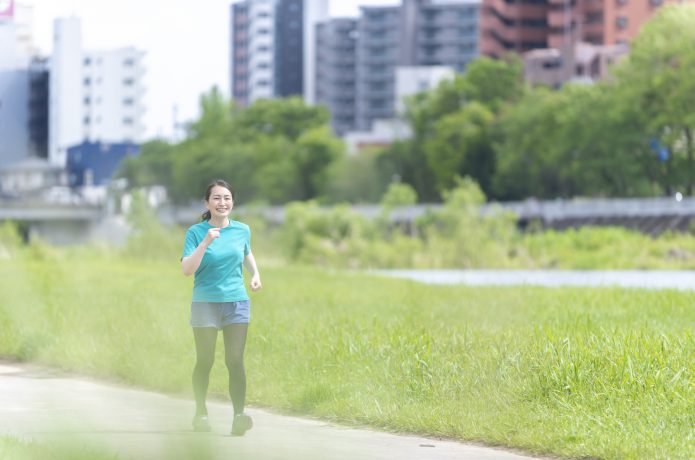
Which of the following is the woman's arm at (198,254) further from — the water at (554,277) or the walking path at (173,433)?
the water at (554,277)

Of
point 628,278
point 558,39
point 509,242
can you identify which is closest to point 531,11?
point 558,39

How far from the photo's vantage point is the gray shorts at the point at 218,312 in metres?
8.70

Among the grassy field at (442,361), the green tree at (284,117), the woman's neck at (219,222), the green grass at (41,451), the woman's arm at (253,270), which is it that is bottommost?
the grassy field at (442,361)

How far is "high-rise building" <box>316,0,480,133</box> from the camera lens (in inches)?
6540

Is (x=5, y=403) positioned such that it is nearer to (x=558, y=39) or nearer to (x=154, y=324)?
(x=154, y=324)

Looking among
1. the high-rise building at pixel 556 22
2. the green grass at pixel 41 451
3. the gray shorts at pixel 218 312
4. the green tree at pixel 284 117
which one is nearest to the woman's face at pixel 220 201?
the gray shorts at pixel 218 312

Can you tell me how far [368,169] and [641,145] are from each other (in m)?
37.5

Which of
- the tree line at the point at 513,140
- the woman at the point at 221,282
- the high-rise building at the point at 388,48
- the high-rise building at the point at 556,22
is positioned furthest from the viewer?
the high-rise building at the point at 388,48

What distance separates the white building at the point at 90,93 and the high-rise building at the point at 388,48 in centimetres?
15889

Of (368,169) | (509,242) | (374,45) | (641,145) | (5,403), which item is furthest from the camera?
(374,45)

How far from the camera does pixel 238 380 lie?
8.91m

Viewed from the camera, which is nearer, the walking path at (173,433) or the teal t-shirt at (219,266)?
the walking path at (173,433)

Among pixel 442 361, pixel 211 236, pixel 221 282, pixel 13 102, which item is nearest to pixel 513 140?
pixel 442 361

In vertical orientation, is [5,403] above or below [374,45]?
below
